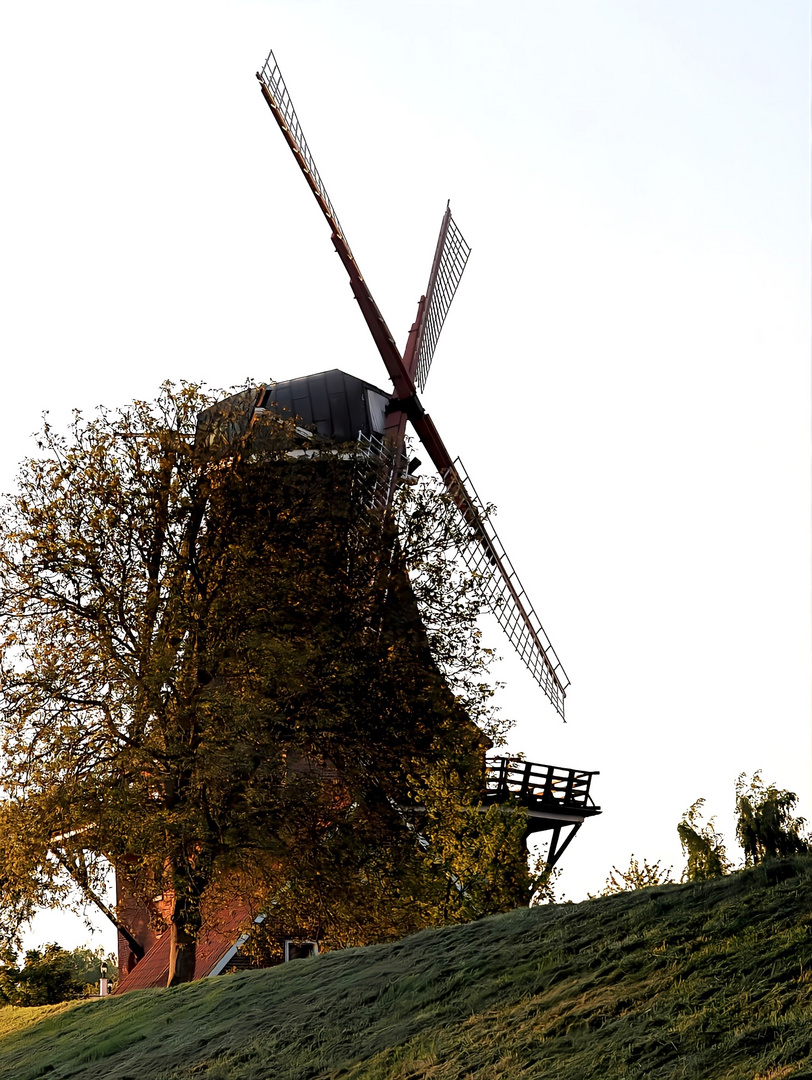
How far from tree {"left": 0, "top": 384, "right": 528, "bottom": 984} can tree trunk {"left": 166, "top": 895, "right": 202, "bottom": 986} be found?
41 mm

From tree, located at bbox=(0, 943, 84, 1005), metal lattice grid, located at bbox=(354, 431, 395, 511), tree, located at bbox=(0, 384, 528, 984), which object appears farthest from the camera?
tree, located at bbox=(0, 943, 84, 1005)

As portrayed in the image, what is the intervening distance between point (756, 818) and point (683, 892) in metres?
0.97

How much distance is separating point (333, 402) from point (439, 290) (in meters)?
9.58

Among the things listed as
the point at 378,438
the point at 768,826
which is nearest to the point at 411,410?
the point at 378,438

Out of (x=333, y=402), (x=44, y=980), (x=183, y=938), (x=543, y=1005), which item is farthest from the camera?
(x=44, y=980)

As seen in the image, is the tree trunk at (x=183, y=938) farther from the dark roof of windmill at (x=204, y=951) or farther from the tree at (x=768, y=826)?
the tree at (x=768, y=826)

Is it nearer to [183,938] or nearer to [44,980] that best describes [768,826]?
[183,938]

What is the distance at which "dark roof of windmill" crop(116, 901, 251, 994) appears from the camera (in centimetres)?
2228

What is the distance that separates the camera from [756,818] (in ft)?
34.0

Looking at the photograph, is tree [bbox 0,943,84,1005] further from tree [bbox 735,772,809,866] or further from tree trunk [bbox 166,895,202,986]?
tree [bbox 735,772,809,866]

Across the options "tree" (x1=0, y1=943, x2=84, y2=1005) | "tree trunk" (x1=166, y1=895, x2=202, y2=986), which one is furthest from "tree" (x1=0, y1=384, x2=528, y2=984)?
"tree" (x1=0, y1=943, x2=84, y2=1005)

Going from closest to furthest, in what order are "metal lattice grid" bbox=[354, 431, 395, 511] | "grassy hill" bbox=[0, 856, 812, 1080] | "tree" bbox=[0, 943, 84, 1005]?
"grassy hill" bbox=[0, 856, 812, 1080], "metal lattice grid" bbox=[354, 431, 395, 511], "tree" bbox=[0, 943, 84, 1005]

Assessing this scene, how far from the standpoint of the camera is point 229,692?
69.4 feet

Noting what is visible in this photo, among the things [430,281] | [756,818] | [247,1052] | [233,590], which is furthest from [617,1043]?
[430,281]
